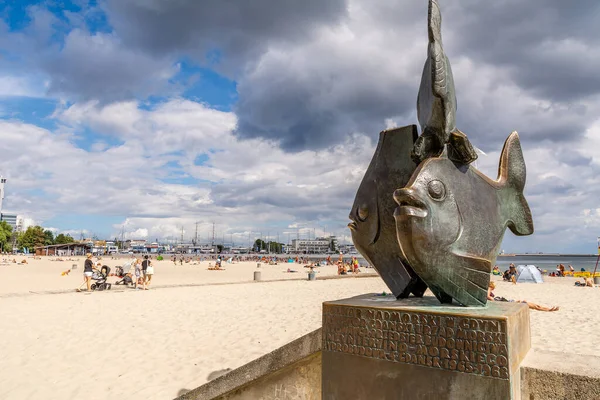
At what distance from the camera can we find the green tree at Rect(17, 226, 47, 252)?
94.8 metres

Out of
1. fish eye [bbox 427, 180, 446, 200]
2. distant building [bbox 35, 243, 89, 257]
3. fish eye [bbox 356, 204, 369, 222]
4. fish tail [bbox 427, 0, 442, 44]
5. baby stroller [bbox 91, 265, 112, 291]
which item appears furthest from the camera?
distant building [bbox 35, 243, 89, 257]

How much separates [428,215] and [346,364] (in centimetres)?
152

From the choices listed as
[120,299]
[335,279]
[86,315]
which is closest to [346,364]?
[86,315]

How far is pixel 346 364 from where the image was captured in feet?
11.8

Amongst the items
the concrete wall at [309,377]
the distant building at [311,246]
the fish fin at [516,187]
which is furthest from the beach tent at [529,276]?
the distant building at [311,246]

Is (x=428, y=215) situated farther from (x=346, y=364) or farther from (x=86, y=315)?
(x=86, y=315)

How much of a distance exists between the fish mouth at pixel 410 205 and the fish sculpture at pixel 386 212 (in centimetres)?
57

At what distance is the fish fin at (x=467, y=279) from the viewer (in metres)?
3.60

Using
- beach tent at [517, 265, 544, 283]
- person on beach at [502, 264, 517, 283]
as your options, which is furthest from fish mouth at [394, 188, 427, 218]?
beach tent at [517, 265, 544, 283]

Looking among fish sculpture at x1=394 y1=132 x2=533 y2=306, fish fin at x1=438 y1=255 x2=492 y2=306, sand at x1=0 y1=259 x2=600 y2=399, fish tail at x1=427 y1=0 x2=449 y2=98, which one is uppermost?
fish tail at x1=427 y1=0 x2=449 y2=98

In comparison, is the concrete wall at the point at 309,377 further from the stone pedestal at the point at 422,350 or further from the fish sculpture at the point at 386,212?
the fish sculpture at the point at 386,212

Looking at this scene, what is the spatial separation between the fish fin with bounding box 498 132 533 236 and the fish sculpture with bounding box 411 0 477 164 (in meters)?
0.52

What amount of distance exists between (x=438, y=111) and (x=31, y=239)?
112m

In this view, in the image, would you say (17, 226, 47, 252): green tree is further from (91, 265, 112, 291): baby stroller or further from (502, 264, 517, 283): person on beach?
(502, 264, 517, 283): person on beach
